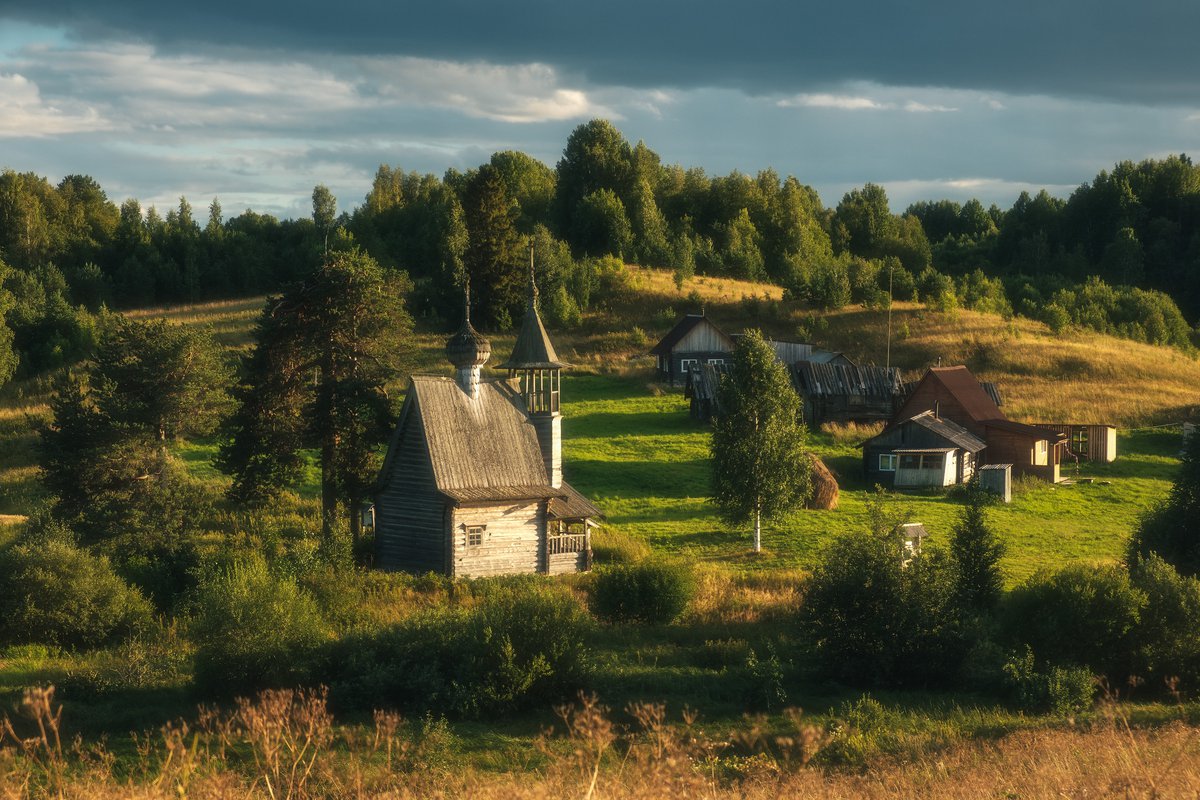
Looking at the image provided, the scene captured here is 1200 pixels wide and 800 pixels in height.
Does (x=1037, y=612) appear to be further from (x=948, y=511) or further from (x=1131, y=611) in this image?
(x=948, y=511)

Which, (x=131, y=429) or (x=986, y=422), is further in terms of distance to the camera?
(x=986, y=422)

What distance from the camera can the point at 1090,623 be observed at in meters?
24.4

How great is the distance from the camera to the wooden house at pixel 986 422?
48562 millimetres

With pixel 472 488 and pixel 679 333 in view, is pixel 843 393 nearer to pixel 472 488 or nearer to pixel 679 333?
pixel 679 333

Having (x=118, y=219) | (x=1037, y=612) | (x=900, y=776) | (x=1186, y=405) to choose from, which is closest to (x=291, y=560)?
(x=1037, y=612)

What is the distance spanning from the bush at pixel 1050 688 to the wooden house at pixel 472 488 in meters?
14.3

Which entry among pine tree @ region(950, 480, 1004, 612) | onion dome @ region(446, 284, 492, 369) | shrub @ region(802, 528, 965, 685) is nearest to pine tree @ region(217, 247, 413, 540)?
onion dome @ region(446, 284, 492, 369)

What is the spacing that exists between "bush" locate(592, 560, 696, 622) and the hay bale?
46.8 ft

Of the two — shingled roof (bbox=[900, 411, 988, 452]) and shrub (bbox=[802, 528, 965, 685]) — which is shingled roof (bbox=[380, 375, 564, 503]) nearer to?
shrub (bbox=[802, 528, 965, 685])

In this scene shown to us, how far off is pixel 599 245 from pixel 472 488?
6053 cm

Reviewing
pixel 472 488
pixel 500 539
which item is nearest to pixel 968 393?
pixel 500 539

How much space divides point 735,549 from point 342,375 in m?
13.2

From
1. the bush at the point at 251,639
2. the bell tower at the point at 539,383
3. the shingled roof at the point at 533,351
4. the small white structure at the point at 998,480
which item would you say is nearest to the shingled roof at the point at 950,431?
the small white structure at the point at 998,480

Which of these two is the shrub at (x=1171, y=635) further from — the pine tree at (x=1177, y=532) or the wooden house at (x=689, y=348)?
the wooden house at (x=689, y=348)
